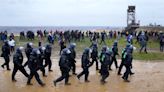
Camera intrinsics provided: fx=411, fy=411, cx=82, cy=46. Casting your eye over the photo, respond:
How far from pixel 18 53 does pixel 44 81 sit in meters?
1.94

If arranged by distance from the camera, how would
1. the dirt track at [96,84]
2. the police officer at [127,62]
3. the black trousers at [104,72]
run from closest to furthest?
1. the dirt track at [96,84]
2. the black trousers at [104,72]
3. the police officer at [127,62]

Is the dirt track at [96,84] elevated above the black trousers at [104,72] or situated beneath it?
situated beneath

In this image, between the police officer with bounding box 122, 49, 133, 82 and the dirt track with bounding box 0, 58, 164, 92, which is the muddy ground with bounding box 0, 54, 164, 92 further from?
the police officer with bounding box 122, 49, 133, 82

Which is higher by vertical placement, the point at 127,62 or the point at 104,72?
the point at 127,62

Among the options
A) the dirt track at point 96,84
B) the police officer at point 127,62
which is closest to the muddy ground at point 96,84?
the dirt track at point 96,84

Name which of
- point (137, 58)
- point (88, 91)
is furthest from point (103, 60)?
point (137, 58)

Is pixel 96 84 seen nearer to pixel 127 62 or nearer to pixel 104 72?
pixel 104 72

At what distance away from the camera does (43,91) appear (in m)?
17.0

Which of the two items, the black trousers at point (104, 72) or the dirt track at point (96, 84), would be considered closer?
the dirt track at point (96, 84)

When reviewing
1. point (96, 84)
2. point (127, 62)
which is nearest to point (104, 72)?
point (96, 84)

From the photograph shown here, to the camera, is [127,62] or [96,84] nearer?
[96,84]

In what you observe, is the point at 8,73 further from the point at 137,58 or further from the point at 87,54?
the point at 137,58

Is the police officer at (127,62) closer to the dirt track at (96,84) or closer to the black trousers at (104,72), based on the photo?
the dirt track at (96,84)

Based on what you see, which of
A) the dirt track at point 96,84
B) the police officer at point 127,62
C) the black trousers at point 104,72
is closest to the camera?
the dirt track at point 96,84
